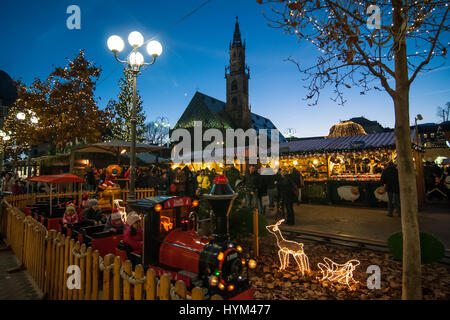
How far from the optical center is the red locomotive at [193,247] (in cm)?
279

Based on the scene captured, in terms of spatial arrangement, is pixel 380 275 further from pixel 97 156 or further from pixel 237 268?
pixel 97 156

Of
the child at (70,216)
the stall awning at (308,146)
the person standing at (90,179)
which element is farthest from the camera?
the stall awning at (308,146)

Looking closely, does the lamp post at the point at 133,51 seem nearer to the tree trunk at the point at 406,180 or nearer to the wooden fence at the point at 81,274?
the wooden fence at the point at 81,274

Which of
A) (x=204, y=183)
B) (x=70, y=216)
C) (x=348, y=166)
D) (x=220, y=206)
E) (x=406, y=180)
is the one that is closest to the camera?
(x=406, y=180)

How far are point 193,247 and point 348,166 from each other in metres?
14.5

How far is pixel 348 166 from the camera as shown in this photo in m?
15.0

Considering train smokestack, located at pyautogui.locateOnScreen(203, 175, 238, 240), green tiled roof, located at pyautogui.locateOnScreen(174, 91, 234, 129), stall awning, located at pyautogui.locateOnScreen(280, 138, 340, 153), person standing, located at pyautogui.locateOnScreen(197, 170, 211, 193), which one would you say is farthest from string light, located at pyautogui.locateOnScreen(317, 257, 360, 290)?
green tiled roof, located at pyautogui.locateOnScreen(174, 91, 234, 129)

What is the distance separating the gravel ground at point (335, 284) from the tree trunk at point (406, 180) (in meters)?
0.89

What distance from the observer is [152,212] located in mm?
3416

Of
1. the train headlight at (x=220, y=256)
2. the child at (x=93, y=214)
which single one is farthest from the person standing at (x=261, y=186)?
the train headlight at (x=220, y=256)

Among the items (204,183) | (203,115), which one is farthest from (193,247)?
(203,115)

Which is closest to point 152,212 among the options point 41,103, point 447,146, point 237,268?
point 237,268

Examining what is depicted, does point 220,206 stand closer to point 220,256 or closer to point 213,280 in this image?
point 220,256
